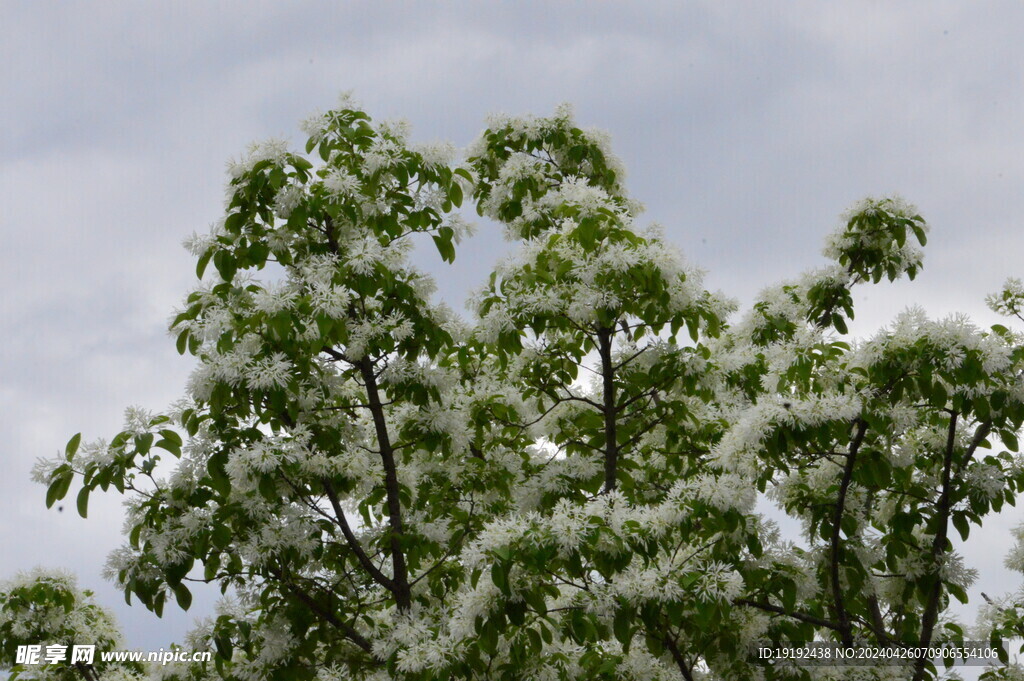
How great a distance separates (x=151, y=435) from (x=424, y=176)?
241 centimetres

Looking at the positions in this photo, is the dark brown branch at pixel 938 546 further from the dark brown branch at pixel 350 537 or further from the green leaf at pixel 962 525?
the dark brown branch at pixel 350 537

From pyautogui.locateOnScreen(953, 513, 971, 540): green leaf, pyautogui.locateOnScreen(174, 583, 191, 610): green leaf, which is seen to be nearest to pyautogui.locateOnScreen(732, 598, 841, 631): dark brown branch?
pyautogui.locateOnScreen(953, 513, 971, 540): green leaf

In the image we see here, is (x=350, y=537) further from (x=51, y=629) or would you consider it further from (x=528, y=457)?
(x=51, y=629)

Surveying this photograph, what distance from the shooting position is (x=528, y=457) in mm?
7957

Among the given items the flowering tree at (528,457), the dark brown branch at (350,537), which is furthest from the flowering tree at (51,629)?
the dark brown branch at (350,537)

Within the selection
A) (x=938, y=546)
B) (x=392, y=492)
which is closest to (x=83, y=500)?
(x=392, y=492)

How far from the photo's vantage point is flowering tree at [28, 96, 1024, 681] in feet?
17.8

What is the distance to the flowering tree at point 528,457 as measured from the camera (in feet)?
17.8

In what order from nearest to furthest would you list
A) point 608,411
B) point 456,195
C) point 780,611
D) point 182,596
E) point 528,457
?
point 780,611
point 182,596
point 456,195
point 608,411
point 528,457

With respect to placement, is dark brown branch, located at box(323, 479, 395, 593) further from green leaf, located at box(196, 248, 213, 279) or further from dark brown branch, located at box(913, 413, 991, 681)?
dark brown branch, located at box(913, 413, 991, 681)

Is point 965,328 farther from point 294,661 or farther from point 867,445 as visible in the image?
point 294,661

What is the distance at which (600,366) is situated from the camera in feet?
24.5

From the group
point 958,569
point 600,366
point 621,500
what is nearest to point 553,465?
point 600,366

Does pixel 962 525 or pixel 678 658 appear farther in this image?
pixel 962 525
